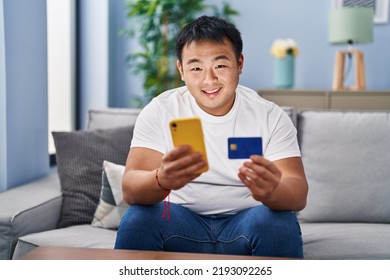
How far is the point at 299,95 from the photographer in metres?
2.73

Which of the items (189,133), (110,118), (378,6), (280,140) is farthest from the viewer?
(378,6)

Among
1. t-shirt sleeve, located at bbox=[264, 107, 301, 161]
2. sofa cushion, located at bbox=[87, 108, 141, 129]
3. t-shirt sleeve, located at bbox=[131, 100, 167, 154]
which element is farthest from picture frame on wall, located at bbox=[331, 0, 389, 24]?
t-shirt sleeve, located at bbox=[131, 100, 167, 154]

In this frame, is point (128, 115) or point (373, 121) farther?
point (128, 115)

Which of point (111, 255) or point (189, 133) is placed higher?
point (189, 133)

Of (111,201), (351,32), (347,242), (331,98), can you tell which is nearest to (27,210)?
(111,201)

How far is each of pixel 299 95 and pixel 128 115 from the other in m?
1.27

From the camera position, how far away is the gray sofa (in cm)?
134

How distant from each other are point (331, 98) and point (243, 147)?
2004mm

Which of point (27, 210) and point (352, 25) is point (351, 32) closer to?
point (352, 25)

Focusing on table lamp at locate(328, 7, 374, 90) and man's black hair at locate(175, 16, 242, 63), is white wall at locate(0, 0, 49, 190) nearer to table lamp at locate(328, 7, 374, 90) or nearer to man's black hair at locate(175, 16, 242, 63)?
man's black hair at locate(175, 16, 242, 63)

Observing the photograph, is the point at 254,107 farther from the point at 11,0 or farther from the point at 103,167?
the point at 11,0

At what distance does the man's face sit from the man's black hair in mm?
10

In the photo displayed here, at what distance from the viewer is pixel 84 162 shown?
1.59 m
